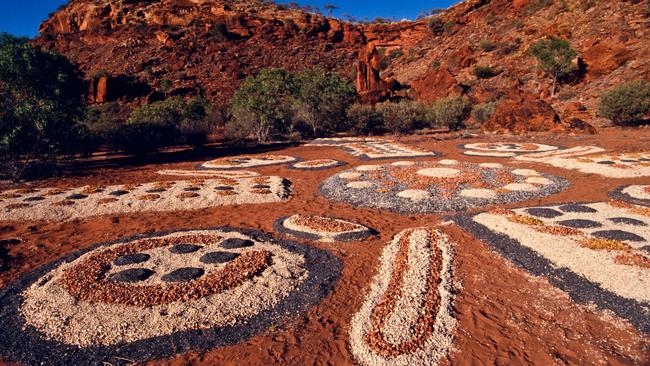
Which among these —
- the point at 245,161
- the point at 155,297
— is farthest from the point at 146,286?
the point at 245,161

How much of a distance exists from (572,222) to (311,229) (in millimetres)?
7004

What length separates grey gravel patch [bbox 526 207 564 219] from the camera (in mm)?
10297

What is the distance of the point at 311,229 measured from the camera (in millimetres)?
10039

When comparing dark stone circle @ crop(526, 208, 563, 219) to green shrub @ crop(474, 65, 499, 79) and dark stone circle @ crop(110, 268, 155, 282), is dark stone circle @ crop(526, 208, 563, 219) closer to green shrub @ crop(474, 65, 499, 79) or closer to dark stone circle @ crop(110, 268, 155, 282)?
dark stone circle @ crop(110, 268, 155, 282)

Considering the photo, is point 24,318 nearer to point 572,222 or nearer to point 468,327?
point 468,327

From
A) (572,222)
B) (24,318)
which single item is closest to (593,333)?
(572,222)

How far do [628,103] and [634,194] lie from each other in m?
21.8

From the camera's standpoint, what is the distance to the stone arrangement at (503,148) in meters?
22.1

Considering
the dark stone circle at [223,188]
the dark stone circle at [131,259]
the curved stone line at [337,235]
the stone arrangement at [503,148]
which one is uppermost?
the dark stone circle at [223,188]

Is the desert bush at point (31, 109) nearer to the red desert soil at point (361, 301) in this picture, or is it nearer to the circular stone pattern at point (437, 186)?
the red desert soil at point (361, 301)

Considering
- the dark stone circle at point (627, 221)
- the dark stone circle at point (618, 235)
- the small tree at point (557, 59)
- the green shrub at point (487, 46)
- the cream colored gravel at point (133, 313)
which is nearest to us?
the cream colored gravel at point (133, 313)

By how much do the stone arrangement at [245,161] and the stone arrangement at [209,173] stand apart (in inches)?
39.9

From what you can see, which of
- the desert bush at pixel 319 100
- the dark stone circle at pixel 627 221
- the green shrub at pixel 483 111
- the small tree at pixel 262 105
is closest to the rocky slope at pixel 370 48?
the green shrub at pixel 483 111

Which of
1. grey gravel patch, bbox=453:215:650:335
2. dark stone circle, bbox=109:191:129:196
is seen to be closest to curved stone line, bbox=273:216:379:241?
grey gravel patch, bbox=453:215:650:335
